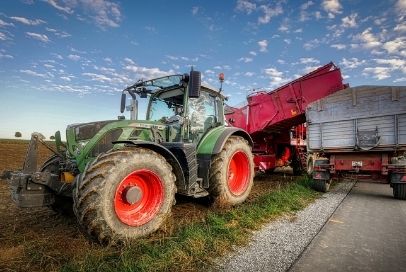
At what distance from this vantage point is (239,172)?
Result: 6.64 metres

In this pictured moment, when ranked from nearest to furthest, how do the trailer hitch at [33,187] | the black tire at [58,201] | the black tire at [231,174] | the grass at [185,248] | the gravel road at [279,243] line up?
the grass at [185,248], the gravel road at [279,243], the trailer hitch at [33,187], the black tire at [58,201], the black tire at [231,174]

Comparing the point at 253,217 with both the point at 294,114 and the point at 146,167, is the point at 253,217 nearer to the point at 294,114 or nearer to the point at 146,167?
the point at 146,167

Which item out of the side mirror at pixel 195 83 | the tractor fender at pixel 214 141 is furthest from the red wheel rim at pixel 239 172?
the side mirror at pixel 195 83

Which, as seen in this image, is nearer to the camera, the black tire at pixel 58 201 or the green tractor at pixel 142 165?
the green tractor at pixel 142 165

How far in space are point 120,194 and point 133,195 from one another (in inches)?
7.3

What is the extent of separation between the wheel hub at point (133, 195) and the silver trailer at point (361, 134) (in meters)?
5.59

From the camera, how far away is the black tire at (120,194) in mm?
3449

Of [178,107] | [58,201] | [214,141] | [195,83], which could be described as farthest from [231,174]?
[58,201]

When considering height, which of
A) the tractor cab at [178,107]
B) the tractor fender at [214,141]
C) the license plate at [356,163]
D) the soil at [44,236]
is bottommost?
the soil at [44,236]

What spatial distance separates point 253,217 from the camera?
4.89 m

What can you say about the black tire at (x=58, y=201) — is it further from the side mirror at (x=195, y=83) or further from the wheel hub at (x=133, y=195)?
the side mirror at (x=195, y=83)

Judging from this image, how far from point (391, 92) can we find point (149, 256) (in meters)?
6.72

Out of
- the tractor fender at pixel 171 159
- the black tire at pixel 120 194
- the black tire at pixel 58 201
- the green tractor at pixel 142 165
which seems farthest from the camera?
the black tire at pixel 58 201

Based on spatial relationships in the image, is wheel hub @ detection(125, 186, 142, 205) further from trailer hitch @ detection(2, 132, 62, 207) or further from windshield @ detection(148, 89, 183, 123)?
windshield @ detection(148, 89, 183, 123)
